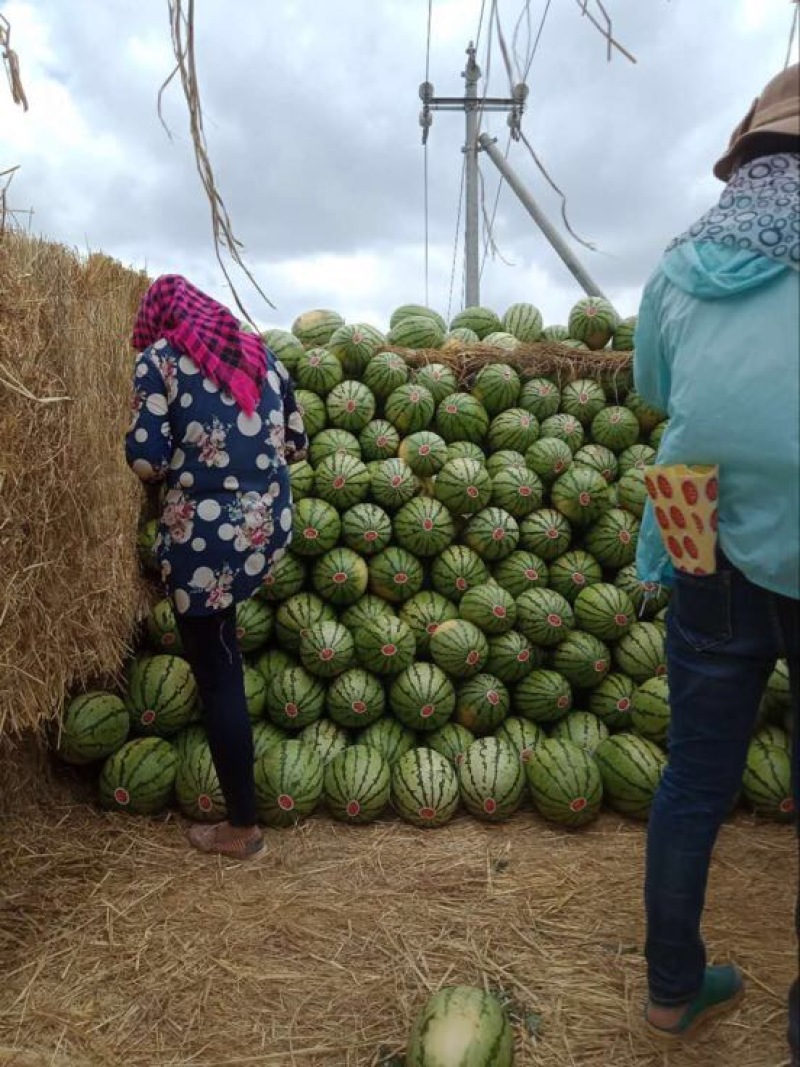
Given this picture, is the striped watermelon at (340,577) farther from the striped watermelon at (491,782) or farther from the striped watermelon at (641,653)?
the striped watermelon at (641,653)

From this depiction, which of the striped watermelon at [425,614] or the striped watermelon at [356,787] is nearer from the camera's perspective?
the striped watermelon at [356,787]

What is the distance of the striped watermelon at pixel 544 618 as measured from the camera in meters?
3.82

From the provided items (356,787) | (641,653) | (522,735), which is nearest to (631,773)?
(522,735)

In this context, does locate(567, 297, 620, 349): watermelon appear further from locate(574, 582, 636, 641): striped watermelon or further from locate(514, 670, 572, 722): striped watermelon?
locate(514, 670, 572, 722): striped watermelon

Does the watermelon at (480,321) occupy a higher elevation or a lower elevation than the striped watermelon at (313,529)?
higher

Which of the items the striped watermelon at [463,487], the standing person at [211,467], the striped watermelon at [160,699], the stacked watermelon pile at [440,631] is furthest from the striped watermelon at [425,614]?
the standing person at [211,467]

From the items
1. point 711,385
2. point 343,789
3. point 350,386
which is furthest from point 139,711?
point 711,385

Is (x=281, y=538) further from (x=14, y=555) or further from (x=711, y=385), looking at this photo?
(x=711, y=385)

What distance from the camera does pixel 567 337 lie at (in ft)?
17.1

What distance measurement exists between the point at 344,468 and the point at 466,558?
0.75 meters

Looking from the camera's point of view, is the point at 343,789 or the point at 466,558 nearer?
the point at 343,789

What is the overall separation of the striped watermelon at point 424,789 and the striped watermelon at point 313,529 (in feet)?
3.49

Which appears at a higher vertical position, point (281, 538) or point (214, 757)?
point (281, 538)

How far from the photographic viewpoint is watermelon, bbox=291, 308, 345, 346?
5215 mm
